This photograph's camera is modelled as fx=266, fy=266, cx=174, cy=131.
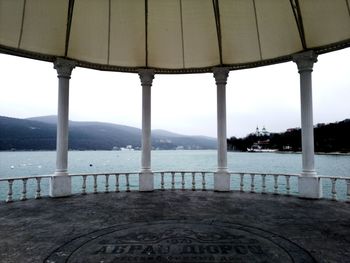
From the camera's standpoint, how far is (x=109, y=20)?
12.5 meters

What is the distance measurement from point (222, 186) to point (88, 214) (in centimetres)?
752

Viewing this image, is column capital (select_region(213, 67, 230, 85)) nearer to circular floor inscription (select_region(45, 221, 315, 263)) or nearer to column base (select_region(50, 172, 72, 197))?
circular floor inscription (select_region(45, 221, 315, 263))

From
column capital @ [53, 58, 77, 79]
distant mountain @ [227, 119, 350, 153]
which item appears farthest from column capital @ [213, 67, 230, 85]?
A: distant mountain @ [227, 119, 350, 153]

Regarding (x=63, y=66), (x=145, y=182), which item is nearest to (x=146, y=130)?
(x=145, y=182)

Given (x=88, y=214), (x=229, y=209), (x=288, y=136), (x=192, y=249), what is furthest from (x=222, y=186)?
(x=288, y=136)

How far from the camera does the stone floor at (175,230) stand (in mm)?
5711

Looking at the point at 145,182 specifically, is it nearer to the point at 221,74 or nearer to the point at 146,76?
the point at 146,76

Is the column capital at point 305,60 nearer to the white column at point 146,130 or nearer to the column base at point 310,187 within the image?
the column base at point 310,187

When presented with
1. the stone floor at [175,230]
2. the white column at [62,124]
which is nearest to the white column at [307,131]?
the stone floor at [175,230]

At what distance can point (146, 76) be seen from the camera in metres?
14.8

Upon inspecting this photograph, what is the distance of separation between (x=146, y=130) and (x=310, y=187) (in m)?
8.69

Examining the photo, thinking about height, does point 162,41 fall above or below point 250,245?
above

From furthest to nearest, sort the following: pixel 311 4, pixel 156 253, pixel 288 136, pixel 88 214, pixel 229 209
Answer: pixel 288 136 → pixel 311 4 → pixel 229 209 → pixel 88 214 → pixel 156 253

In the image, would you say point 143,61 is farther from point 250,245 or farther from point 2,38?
point 250,245
